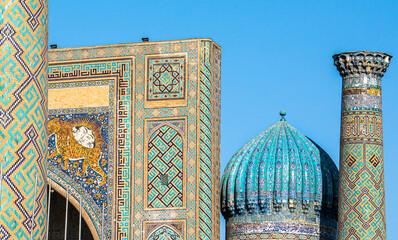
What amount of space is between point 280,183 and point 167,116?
201 centimetres

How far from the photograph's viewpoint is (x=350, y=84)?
12.0 meters

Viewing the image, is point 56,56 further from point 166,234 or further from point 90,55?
point 166,234

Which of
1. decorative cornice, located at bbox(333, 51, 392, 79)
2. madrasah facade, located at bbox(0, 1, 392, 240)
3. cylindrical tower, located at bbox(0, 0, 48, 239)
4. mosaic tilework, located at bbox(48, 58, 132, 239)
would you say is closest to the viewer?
cylindrical tower, located at bbox(0, 0, 48, 239)

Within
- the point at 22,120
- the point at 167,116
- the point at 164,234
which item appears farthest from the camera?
the point at 167,116

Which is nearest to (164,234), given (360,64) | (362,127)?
(362,127)

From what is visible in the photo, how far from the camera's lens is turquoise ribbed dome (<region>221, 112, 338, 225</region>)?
12.6 metres

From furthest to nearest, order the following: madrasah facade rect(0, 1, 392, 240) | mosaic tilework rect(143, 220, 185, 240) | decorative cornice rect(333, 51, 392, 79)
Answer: decorative cornice rect(333, 51, 392, 79) → madrasah facade rect(0, 1, 392, 240) → mosaic tilework rect(143, 220, 185, 240)

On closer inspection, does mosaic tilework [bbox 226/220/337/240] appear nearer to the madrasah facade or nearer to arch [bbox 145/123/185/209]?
the madrasah facade

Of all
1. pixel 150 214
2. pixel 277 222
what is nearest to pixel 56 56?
pixel 150 214

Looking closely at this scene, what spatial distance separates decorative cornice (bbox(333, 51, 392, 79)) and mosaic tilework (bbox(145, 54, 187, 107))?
2.12 metres

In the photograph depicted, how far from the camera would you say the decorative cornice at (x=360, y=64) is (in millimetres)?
12008

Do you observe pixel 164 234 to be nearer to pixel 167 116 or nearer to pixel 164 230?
pixel 164 230

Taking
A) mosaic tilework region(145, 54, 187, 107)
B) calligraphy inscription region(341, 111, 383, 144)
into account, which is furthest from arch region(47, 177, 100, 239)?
calligraphy inscription region(341, 111, 383, 144)

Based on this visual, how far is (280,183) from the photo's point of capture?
41.3ft
